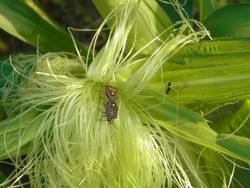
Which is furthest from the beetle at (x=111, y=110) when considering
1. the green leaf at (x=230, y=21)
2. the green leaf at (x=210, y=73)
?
the green leaf at (x=230, y=21)

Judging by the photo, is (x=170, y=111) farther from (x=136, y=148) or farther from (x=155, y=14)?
(x=155, y=14)

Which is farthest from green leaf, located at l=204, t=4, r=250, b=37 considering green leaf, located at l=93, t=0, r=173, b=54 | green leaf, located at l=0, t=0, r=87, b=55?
green leaf, located at l=0, t=0, r=87, b=55

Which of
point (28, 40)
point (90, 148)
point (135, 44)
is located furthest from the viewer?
point (28, 40)

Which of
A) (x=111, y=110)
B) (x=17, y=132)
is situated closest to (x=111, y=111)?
(x=111, y=110)

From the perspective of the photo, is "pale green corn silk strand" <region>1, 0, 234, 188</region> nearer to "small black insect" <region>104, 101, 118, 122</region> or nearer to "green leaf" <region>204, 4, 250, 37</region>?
"small black insect" <region>104, 101, 118, 122</region>

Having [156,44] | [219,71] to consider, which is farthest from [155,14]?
[219,71]

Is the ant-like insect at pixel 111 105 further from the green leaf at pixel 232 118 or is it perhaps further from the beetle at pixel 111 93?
the green leaf at pixel 232 118

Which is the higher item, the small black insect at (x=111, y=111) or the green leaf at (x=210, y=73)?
the green leaf at (x=210, y=73)
